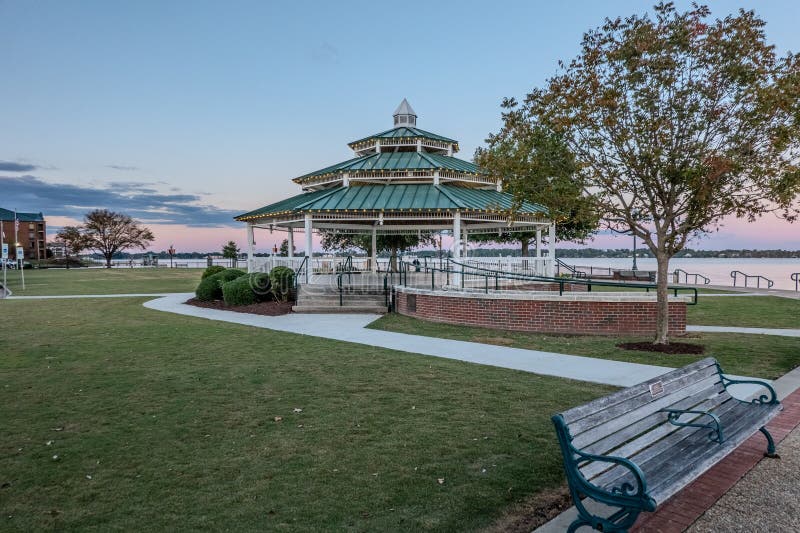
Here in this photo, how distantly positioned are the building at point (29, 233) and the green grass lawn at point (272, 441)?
412 feet

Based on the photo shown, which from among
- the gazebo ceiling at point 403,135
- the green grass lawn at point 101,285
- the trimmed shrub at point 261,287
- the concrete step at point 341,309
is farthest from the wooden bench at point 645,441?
the green grass lawn at point 101,285

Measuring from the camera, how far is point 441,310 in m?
14.1

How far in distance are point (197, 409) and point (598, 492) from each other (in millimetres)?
5032

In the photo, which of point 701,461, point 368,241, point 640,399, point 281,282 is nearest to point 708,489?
point 701,461

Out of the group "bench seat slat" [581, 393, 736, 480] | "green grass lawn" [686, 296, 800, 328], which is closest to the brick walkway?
"bench seat slat" [581, 393, 736, 480]

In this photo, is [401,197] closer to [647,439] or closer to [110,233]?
[647,439]

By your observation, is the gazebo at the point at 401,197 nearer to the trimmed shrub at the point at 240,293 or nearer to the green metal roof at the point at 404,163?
the green metal roof at the point at 404,163

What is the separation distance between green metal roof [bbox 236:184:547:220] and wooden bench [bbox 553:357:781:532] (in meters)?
12.8

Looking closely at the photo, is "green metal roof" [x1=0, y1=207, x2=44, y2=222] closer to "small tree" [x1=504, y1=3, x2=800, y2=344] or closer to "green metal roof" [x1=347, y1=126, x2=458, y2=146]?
"green metal roof" [x1=347, y1=126, x2=458, y2=146]

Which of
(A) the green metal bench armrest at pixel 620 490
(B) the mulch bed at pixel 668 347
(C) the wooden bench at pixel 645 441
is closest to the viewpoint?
(A) the green metal bench armrest at pixel 620 490

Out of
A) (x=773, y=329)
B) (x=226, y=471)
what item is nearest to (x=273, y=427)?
(x=226, y=471)

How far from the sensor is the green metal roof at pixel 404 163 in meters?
21.2

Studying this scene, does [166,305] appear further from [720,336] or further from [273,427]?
[720,336]

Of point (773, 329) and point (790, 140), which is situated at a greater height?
point (790, 140)
